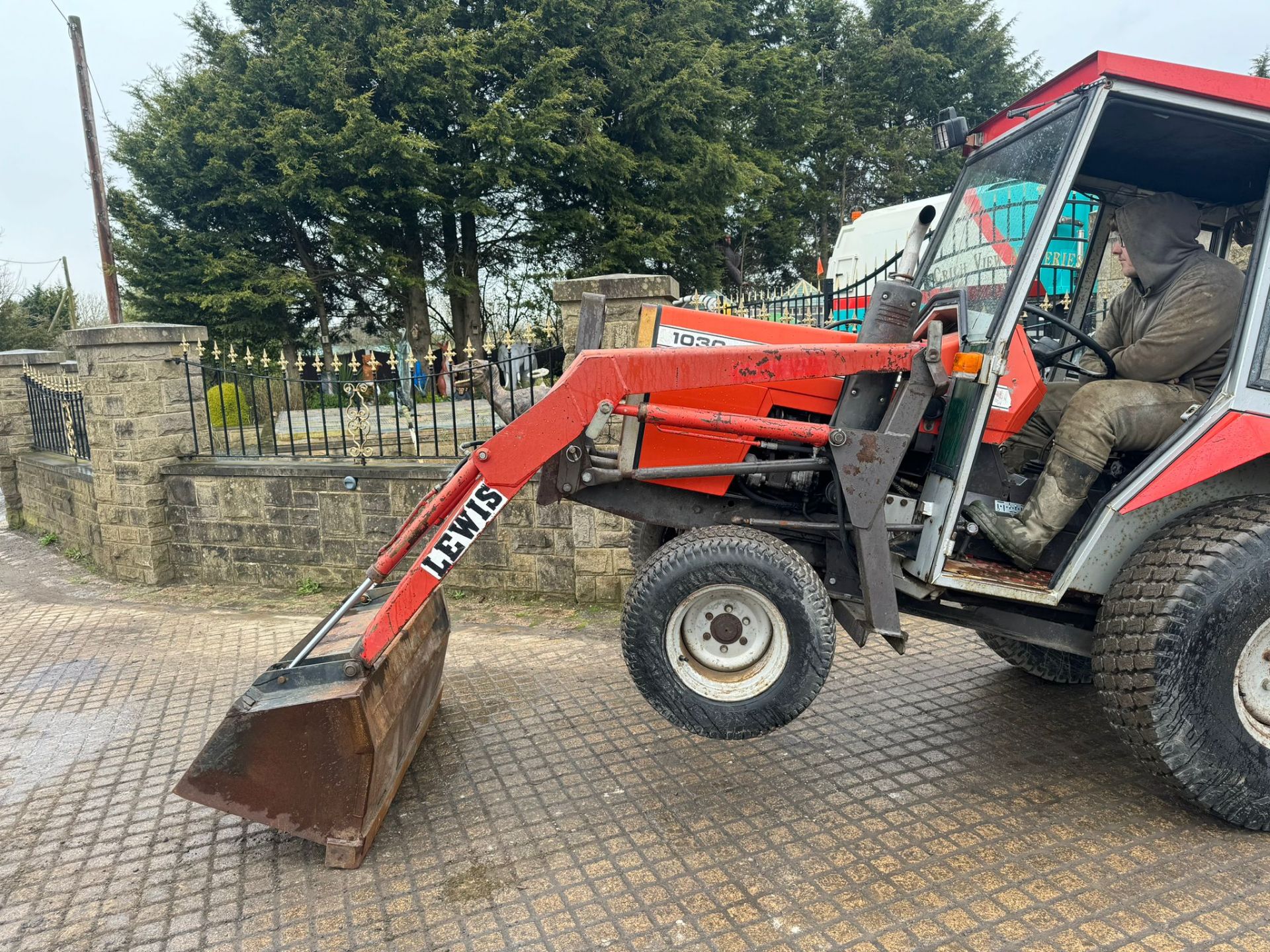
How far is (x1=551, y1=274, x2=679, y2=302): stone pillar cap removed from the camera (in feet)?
18.3

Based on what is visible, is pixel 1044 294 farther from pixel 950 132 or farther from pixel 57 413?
pixel 57 413

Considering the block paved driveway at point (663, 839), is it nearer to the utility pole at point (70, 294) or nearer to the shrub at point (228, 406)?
the shrub at point (228, 406)

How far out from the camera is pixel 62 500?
9148 millimetres

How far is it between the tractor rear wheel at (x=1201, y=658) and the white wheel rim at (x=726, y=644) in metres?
1.23

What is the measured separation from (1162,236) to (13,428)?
12.6 metres

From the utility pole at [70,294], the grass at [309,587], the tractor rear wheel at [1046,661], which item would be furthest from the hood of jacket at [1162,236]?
the utility pole at [70,294]

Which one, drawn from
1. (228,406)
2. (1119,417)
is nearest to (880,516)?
(1119,417)

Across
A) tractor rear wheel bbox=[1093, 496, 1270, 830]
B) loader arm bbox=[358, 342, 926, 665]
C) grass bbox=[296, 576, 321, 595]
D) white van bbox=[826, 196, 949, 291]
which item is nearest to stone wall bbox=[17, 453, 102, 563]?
grass bbox=[296, 576, 321, 595]

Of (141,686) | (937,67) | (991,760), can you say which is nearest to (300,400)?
(141,686)

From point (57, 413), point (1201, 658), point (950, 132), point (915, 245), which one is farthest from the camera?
point (57, 413)

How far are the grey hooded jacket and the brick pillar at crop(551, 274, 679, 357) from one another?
2.84 meters

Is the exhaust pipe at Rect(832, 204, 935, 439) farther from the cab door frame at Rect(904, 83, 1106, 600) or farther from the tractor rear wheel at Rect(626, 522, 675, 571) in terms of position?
the tractor rear wheel at Rect(626, 522, 675, 571)

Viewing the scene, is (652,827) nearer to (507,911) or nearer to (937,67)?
(507,911)

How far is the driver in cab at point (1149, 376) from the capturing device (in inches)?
122
